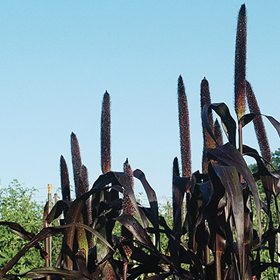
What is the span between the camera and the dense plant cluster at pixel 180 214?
6.22 ft

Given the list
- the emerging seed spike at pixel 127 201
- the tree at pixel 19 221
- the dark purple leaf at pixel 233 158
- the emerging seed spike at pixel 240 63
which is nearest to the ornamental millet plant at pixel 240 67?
the emerging seed spike at pixel 240 63

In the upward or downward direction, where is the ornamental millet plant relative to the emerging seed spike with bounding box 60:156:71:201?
upward

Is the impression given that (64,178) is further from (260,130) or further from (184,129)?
(260,130)

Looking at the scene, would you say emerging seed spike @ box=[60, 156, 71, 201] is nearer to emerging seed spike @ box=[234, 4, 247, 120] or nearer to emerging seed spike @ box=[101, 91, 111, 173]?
emerging seed spike @ box=[101, 91, 111, 173]

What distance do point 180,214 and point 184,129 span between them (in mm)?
522

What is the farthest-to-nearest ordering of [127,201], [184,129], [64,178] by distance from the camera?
[184,129]
[64,178]
[127,201]

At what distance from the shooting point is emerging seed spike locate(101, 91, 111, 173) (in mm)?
2309

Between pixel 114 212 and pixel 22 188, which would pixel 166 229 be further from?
pixel 22 188

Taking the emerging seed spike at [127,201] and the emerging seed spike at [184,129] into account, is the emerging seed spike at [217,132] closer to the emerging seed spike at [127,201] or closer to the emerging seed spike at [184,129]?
the emerging seed spike at [184,129]

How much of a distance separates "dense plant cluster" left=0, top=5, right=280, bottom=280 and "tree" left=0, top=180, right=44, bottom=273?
246 centimetres

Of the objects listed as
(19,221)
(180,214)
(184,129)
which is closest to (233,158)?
(180,214)

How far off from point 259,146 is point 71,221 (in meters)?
1.05

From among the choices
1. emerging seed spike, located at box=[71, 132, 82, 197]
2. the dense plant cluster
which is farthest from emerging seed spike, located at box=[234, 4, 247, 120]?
emerging seed spike, located at box=[71, 132, 82, 197]

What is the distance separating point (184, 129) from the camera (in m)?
2.43
